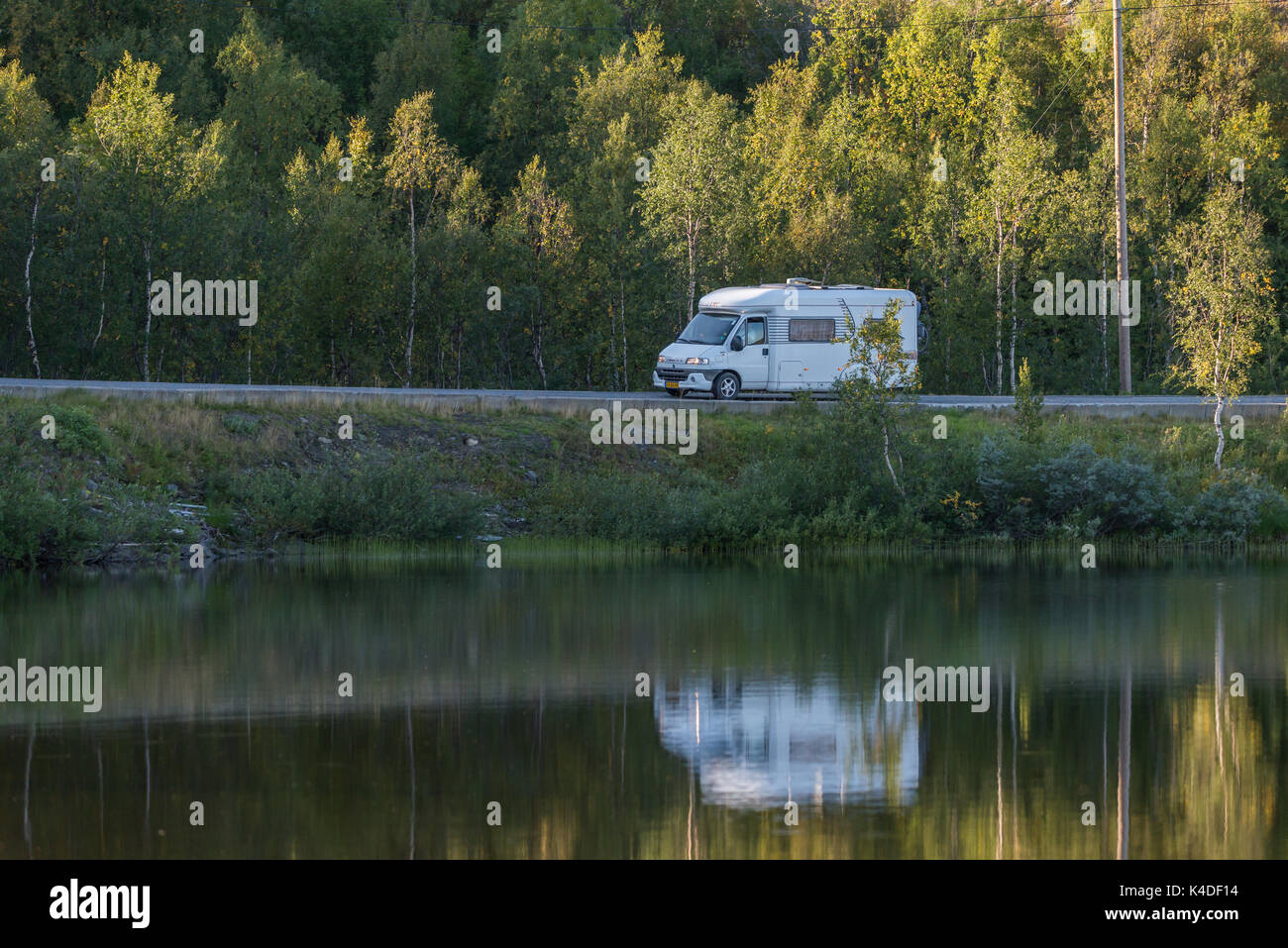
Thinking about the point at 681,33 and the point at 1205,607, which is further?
the point at 681,33

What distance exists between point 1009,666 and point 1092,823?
22.1 ft

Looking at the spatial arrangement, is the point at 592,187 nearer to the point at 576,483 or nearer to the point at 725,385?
the point at 725,385

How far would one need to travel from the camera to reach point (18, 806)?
39.1 ft

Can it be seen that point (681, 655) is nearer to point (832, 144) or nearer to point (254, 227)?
point (254, 227)

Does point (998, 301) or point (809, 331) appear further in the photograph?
point (998, 301)

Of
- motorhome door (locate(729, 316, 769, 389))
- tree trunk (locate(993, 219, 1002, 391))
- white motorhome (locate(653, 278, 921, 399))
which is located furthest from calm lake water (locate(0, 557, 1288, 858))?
tree trunk (locate(993, 219, 1002, 391))

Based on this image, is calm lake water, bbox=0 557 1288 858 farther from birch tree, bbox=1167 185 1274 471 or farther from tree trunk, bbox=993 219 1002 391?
tree trunk, bbox=993 219 1002 391

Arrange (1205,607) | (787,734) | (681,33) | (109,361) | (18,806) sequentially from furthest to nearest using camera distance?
(681,33) → (109,361) → (1205,607) → (787,734) → (18,806)

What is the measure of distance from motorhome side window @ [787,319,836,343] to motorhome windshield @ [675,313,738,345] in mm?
1393

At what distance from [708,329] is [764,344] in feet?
4.61

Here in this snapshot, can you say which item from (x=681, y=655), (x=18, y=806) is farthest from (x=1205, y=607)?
(x=18, y=806)

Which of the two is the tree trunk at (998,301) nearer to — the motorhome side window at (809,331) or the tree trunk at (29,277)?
the motorhome side window at (809,331)

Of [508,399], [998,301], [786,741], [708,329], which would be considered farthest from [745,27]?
[786,741]

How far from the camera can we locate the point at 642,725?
15.1 metres
